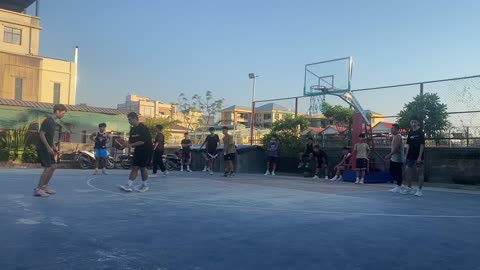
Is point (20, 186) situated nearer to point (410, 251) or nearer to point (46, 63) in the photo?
point (410, 251)

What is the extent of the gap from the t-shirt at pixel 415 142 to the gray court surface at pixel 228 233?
2.18 m

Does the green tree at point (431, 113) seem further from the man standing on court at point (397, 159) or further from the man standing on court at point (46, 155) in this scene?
the man standing on court at point (46, 155)

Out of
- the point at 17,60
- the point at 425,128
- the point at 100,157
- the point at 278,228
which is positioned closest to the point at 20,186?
the point at 100,157

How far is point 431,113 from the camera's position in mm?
13969

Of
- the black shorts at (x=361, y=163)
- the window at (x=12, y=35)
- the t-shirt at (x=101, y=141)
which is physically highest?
the window at (x=12, y=35)

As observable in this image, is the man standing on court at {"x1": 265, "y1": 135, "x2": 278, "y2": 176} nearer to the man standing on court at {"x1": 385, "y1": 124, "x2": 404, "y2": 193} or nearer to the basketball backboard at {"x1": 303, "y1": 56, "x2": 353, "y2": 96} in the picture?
the basketball backboard at {"x1": 303, "y1": 56, "x2": 353, "y2": 96}

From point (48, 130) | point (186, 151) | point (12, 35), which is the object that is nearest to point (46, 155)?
point (48, 130)

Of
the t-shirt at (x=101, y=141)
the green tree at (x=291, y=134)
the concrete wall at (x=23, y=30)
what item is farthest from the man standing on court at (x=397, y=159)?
the concrete wall at (x=23, y=30)

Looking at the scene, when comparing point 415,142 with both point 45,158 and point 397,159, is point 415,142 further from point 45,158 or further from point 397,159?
point 45,158

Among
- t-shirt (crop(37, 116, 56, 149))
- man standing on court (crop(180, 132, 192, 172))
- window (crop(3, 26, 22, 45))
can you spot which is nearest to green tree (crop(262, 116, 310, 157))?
man standing on court (crop(180, 132, 192, 172))

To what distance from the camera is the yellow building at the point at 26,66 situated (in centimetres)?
4097

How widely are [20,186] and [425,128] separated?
11996 mm

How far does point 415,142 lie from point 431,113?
4.68 metres

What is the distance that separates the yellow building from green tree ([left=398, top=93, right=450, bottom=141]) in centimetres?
3849
